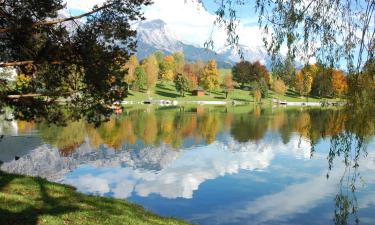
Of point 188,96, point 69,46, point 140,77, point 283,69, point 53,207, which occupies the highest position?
point 140,77

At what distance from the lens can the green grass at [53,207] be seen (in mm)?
15734

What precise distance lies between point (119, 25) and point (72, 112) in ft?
16.6

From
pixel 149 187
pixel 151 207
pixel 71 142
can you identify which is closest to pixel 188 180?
pixel 149 187

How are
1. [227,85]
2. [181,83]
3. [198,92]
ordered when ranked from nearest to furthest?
[181,83] → [198,92] → [227,85]

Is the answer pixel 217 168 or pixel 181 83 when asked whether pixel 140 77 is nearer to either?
pixel 181 83

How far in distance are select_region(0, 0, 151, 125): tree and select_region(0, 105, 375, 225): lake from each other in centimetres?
545

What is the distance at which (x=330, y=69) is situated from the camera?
396 inches

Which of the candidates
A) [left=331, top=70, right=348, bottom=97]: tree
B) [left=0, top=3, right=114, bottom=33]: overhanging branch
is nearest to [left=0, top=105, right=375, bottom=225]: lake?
[left=331, top=70, right=348, bottom=97]: tree

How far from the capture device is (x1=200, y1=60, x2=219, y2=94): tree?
179 meters

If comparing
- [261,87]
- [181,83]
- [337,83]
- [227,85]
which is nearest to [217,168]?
[337,83]

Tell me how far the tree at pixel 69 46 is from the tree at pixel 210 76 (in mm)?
159384

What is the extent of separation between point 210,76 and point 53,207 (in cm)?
16314

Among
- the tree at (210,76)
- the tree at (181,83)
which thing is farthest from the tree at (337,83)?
the tree at (210,76)

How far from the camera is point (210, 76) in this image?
179375mm
